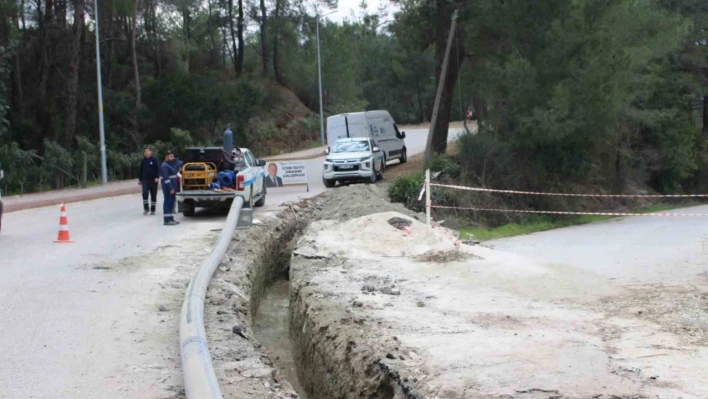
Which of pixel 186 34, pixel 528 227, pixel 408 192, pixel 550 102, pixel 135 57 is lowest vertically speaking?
pixel 528 227

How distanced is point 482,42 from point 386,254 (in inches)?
738

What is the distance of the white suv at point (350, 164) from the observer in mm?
28797

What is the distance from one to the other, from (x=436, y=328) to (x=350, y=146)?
70.3ft

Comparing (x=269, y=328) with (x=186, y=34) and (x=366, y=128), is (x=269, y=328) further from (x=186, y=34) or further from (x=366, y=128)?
(x=186, y=34)

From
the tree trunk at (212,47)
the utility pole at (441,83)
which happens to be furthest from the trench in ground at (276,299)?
the tree trunk at (212,47)

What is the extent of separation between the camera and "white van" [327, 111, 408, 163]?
3503 centimetres

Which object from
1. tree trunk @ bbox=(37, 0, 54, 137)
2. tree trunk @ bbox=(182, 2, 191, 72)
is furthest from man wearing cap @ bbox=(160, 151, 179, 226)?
tree trunk @ bbox=(182, 2, 191, 72)

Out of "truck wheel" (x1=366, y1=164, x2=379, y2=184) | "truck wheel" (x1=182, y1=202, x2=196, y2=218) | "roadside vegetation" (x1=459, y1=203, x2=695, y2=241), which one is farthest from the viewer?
"truck wheel" (x1=366, y1=164, x2=379, y2=184)

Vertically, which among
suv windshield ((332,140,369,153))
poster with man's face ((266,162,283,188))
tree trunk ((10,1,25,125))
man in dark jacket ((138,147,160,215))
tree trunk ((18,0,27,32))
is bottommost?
poster with man's face ((266,162,283,188))

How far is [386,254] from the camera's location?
1450 cm

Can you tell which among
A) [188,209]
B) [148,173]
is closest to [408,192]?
[188,209]

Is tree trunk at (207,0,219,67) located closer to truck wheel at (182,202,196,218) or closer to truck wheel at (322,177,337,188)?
truck wheel at (322,177,337,188)

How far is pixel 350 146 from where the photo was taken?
98.1ft

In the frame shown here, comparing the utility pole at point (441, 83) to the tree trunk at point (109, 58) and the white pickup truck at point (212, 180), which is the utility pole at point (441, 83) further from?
the tree trunk at point (109, 58)
